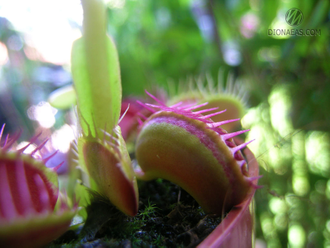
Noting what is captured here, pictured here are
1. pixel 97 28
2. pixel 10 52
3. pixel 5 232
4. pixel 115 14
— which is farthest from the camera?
pixel 115 14

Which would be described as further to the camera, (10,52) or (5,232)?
(10,52)

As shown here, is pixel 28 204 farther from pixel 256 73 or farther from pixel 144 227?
pixel 256 73

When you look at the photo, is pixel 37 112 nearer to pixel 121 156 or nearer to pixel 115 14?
pixel 115 14

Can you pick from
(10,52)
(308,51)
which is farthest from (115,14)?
(308,51)

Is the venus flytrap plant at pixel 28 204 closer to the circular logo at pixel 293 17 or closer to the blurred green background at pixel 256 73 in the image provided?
the blurred green background at pixel 256 73

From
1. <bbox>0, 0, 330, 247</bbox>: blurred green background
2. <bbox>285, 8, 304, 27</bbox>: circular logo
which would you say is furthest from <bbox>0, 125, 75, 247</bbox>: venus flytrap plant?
<bbox>285, 8, 304, 27</bbox>: circular logo

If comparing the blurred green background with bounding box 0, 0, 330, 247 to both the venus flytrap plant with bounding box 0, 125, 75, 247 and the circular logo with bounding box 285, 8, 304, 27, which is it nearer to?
the circular logo with bounding box 285, 8, 304, 27

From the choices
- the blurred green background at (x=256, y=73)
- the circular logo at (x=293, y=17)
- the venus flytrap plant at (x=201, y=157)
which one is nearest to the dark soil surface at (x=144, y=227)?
the venus flytrap plant at (x=201, y=157)
